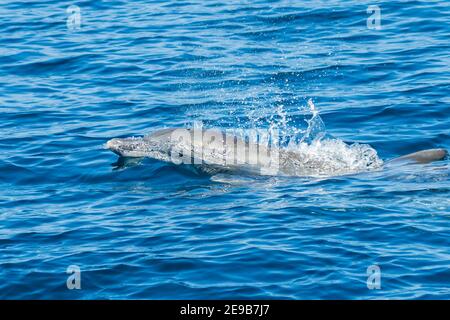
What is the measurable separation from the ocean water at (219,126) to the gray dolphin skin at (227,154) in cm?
24

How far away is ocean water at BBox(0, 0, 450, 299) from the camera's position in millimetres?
11773

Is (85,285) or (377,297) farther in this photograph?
(85,285)

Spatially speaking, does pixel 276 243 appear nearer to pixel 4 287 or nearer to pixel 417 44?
pixel 4 287

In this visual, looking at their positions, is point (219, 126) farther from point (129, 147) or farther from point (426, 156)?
point (426, 156)

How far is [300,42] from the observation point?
74.7 ft

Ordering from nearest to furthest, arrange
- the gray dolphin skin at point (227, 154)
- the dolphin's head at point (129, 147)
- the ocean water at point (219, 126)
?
the ocean water at point (219, 126)
the gray dolphin skin at point (227, 154)
the dolphin's head at point (129, 147)

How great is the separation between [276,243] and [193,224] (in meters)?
1.35

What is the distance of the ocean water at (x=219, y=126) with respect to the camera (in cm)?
1177

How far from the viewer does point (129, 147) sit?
16281 millimetres

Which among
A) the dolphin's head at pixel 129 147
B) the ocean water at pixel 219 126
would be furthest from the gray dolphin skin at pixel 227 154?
the ocean water at pixel 219 126

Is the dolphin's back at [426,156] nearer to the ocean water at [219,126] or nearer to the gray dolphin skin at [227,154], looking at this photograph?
the gray dolphin skin at [227,154]

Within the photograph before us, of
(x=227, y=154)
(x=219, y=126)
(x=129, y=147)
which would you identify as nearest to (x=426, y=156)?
(x=227, y=154)

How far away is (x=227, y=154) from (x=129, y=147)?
174 centimetres
